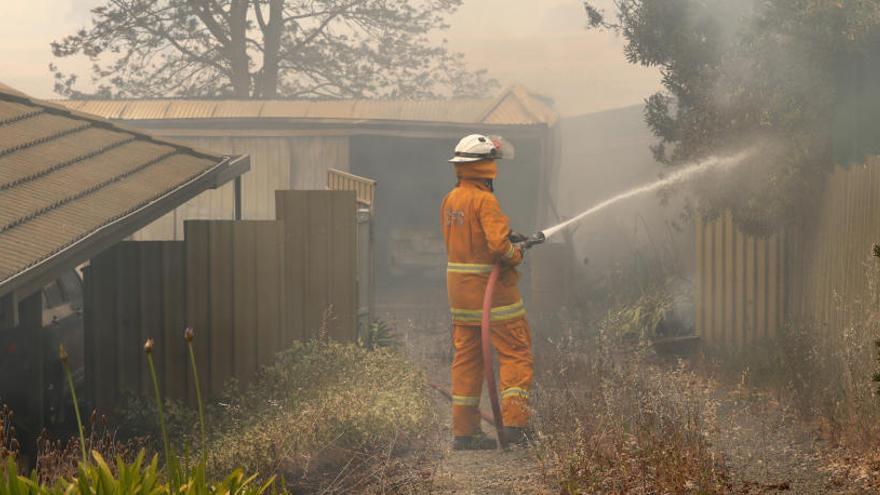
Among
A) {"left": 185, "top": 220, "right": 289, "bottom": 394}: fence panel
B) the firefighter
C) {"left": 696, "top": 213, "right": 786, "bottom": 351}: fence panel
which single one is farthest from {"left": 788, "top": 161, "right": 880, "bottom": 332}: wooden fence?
{"left": 185, "top": 220, "right": 289, "bottom": 394}: fence panel

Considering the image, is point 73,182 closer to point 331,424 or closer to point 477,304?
point 331,424

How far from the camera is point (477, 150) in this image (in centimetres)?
789

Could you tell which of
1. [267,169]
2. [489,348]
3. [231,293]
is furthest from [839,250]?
[267,169]

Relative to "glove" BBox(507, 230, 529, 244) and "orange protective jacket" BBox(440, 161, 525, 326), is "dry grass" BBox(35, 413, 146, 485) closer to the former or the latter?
"orange protective jacket" BBox(440, 161, 525, 326)

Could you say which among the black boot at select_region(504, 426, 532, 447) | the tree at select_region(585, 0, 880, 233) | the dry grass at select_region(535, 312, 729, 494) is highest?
the tree at select_region(585, 0, 880, 233)

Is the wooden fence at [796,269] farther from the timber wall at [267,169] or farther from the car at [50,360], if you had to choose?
the timber wall at [267,169]

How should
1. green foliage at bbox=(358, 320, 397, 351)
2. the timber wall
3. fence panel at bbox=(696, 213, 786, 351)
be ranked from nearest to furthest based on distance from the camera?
green foliage at bbox=(358, 320, 397, 351)
fence panel at bbox=(696, 213, 786, 351)
the timber wall

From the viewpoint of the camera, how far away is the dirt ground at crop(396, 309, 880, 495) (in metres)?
5.75

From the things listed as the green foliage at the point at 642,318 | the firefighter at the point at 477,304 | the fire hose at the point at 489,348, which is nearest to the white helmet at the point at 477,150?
the firefighter at the point at 477,304

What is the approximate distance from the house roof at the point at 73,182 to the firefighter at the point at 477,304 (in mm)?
1837

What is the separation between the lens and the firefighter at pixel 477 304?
25.6ft

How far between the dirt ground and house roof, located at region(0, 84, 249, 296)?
2.43 metres

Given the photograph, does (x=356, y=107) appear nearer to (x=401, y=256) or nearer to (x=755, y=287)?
(x=401, y=256)

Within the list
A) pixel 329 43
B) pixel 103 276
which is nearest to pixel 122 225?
pixel 103 276
